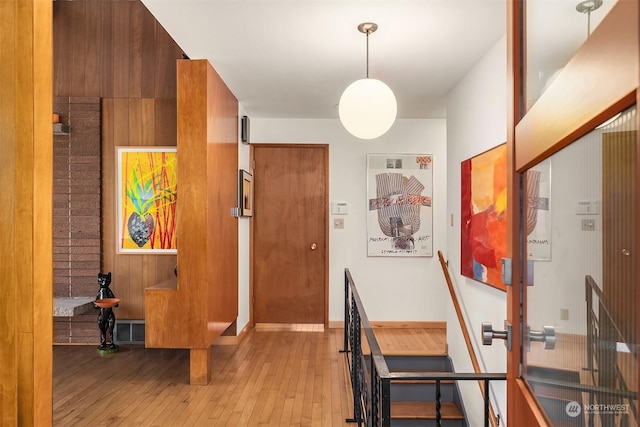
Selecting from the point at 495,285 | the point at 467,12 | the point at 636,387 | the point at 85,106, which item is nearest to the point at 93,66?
the point at 85,106

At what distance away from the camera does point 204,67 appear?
138 inches

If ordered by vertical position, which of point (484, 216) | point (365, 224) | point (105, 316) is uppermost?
point (484, 216)

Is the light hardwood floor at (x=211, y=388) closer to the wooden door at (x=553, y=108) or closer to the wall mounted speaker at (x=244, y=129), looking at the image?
the wooden door at (x=553, y=108)

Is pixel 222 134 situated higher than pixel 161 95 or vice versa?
pixel 161 95

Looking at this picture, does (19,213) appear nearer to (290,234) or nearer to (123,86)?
(123,86)

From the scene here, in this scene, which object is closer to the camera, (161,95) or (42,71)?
(42,71)

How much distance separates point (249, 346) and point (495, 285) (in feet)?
8.70

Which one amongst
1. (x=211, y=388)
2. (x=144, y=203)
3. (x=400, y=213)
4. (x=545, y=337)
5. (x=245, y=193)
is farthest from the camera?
(x=400, y=213)

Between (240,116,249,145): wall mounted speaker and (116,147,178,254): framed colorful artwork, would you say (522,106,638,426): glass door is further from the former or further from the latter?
(240,116,249,145): wall mounted speaker

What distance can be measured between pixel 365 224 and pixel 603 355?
480 cm

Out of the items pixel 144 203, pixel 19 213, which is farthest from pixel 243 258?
pixel 19 213

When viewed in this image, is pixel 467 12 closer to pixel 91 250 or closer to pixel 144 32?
pixel 144 32

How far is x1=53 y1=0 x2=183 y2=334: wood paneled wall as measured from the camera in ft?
15.1

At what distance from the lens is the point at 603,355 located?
0.78 m
